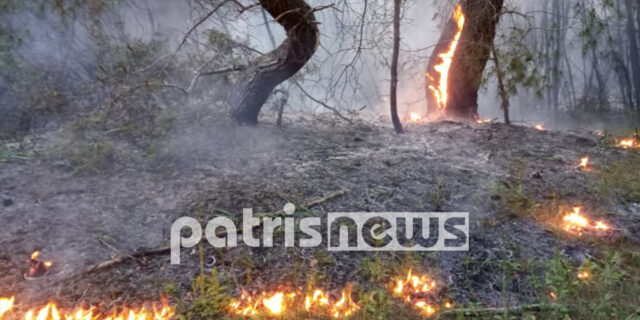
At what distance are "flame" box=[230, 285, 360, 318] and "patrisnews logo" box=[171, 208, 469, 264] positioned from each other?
0.48 m

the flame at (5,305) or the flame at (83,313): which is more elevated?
the flame at (5,305)

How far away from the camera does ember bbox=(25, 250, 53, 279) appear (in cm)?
212

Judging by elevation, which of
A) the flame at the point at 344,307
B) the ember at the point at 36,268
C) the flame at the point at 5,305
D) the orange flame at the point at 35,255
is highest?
the orange flame at the point at 35,255

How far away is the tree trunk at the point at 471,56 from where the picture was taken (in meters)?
4.95

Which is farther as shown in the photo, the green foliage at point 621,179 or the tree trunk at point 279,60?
the tree trunk at point 279,60

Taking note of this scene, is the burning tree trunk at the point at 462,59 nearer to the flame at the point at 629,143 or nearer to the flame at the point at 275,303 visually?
the flame at the point at 629,143

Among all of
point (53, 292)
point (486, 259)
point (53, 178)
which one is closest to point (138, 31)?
point (53, 178)

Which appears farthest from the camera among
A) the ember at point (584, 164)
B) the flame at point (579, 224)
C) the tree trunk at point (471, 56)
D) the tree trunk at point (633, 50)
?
the tree trunk at point (633, 50)

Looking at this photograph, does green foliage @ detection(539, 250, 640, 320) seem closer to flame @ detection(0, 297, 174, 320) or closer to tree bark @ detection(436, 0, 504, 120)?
flame @ detection(0, 297, 174, 320)

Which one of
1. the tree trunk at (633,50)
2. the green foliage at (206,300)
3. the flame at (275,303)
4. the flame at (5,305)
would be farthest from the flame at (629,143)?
the flame at (5,305)

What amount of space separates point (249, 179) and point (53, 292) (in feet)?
5.50

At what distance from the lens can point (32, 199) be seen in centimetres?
286

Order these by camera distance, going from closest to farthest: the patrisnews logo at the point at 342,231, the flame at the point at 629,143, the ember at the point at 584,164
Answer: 1. the patrisnews logo at the point at 342,231
2. the ember at the point at 584,164
3. the flame at the point at 629,143

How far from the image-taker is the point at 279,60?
4.41 metres
